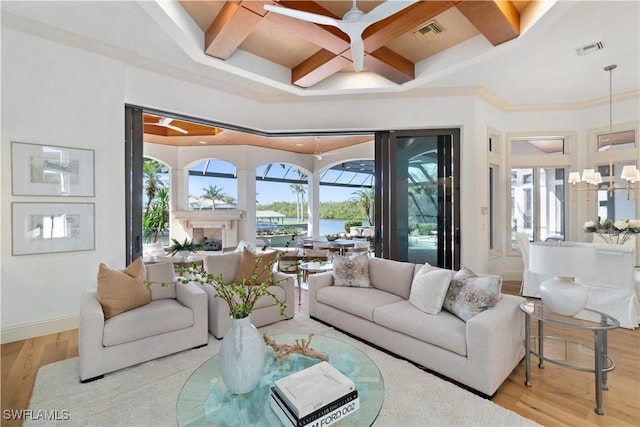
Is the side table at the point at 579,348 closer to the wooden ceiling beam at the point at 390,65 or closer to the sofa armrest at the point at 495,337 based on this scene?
the sofa armrest at the point at 495,337

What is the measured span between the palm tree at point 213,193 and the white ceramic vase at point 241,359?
7.45 metres

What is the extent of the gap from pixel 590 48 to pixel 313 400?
4840mm

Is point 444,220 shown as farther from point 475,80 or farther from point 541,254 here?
point 541,254

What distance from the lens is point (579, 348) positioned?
2711 millimetres

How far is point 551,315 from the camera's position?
2414 mm

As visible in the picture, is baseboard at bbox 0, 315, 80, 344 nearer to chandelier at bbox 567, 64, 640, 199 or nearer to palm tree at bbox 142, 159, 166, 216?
palm tree at bbox 142, 159, 166, 216

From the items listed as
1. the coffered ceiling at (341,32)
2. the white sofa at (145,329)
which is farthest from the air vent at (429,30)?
the white sofa at (145,329)

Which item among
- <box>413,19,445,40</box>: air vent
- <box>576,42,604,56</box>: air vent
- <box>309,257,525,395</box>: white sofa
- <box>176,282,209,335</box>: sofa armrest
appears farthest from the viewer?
<box>576,42,604,56</box>: air vent

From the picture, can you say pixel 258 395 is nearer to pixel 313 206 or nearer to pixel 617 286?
pixel 617 286

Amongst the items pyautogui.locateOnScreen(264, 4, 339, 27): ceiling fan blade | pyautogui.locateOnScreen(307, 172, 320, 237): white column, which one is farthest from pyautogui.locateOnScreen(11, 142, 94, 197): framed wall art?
pyautogui.locateOnScreen(307, 172, 320, 237): white column

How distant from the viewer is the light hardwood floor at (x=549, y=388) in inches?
79.5

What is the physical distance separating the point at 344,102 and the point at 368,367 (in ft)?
13.7

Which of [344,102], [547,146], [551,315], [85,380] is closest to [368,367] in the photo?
[551,315]

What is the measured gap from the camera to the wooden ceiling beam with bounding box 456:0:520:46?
8.57ft
